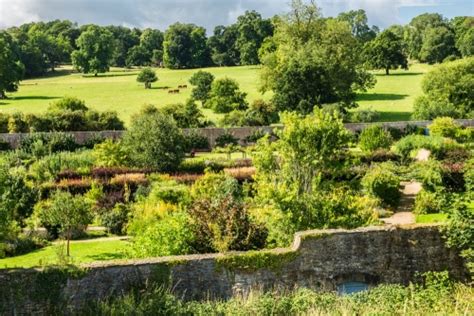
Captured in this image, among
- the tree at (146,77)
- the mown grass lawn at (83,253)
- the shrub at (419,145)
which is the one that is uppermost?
the tree at (146,77)

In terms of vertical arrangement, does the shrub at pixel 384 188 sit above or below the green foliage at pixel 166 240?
below

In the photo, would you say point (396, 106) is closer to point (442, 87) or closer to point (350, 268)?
point (442, 87)

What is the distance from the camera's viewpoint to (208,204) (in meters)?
15.5

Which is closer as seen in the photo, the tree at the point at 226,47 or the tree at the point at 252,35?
the tree at the point at 252,35

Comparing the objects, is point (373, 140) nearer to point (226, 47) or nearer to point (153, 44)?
point (226, 47)

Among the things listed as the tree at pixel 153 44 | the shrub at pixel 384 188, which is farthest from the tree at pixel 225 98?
the tree at pixel 153 44

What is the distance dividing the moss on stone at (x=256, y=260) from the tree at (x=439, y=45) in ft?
258

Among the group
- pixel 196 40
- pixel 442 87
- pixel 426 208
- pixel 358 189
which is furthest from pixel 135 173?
pixel 196 40

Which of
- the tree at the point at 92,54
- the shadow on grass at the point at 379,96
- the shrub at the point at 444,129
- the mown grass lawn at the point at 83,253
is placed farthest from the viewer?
the tree at the point at 92,54

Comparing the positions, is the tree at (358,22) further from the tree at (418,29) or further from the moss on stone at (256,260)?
the moss on stone at (256,260)

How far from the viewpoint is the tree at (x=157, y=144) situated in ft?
98.5

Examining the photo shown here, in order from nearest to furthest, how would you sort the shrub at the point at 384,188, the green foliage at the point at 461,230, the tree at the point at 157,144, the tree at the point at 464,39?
the green foliage at the point at 461,230 → the shrub at the point at 384,188 → the tree at the point at 157,144 → the tree at the point at 464,39

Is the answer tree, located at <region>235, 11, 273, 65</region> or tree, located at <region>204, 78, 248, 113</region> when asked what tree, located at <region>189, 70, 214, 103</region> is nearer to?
tree, located at <region>204, 78, 248, 113</region>

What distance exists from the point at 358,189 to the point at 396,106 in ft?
112
